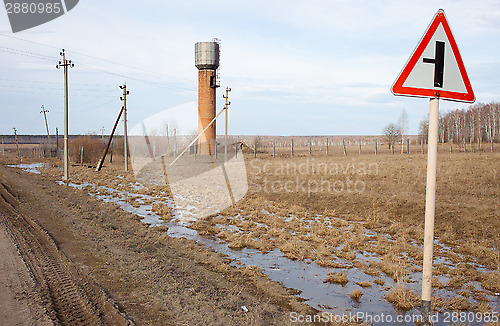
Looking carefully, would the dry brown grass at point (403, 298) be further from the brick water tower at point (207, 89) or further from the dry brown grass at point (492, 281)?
the brick water tower at point (207, 89)

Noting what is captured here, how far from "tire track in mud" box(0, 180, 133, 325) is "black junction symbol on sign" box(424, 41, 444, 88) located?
15.9 ft

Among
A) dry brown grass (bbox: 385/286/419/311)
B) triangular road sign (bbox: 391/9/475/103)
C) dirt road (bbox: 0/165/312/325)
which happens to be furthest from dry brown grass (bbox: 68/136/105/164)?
triangular road sign (bbox: 391/9/475/103)

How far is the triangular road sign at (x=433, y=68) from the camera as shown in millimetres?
3545

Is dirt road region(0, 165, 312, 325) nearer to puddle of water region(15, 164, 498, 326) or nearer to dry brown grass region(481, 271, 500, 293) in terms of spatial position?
puddle of water region(15, 164, 498, 326)

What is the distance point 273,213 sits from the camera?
1561cm

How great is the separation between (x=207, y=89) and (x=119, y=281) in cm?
3779

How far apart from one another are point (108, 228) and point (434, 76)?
10045 millimetres

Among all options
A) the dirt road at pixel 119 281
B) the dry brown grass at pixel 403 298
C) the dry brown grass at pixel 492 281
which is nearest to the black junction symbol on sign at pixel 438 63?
the dirt road at pixel 119 281

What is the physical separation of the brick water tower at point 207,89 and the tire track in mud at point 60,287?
32.0 meters

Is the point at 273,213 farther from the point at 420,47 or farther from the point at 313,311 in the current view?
the point at 420,47

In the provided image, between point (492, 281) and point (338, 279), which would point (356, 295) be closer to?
point (338, 279)

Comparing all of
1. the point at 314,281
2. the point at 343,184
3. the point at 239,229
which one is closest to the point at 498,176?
the point at 343,184

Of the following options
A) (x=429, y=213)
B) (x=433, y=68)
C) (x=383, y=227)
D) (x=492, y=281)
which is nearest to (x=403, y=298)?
(x=492, y=281)

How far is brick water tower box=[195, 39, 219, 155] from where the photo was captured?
41.7 m
